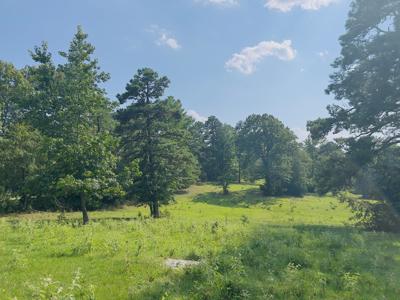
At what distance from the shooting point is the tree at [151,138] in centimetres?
3278

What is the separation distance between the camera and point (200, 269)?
9.06 m

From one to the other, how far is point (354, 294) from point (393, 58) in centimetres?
1639

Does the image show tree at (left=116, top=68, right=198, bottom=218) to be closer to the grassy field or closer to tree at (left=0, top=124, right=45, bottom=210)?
tree at (left=0, top=124, right=45, bottom=210)

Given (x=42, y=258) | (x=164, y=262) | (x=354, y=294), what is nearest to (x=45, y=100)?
(x=42, y=258)

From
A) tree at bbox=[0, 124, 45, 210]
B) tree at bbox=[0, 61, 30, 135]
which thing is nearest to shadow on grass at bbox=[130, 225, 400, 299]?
tree at bbox=[0, 124, 45, 210]

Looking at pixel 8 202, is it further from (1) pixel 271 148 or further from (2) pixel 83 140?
(1) pixel 271 148

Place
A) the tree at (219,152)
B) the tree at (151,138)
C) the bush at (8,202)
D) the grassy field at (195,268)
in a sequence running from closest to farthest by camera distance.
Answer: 1. the grassy field at (195,268)
2. the tree at (151,138)
3. the bush at (8,202)
4. the tree at (219,152)

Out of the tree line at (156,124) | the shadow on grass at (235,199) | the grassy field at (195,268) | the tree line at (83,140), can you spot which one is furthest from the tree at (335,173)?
the shadow on grass at (235,199)

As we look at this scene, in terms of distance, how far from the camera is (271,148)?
71.9 meters

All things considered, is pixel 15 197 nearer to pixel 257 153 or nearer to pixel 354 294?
pixel 354 294

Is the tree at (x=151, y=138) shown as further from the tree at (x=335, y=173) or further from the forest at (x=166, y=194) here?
the tree at (x=335, y=173)

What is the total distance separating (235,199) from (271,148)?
1837 cm

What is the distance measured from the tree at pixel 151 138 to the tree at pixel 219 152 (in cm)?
3158

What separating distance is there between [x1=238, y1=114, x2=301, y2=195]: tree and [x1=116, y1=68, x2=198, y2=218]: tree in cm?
3713
